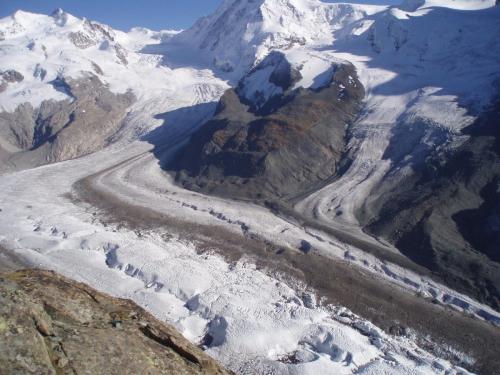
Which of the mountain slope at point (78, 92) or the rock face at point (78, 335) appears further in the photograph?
the mountain slope at point (78, 92)

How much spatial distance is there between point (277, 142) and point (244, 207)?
454 inches

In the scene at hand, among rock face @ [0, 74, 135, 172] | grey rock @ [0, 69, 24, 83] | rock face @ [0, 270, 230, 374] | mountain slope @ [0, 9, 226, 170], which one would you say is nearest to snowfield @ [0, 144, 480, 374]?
rock face @ [0, 270, 230, 374]

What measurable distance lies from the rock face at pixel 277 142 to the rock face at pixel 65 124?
22979 mm

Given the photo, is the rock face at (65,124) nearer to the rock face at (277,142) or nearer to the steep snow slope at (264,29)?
the rock face at (277,142)

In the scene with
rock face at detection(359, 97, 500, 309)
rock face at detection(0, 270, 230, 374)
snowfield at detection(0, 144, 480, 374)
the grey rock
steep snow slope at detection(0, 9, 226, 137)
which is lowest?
snowfield at detection(0, 144, 480, 374)

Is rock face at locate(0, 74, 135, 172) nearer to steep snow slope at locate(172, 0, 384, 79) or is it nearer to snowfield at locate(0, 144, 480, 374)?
snowfield at locate(0, 144, 480, 374)

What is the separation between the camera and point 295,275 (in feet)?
90.2

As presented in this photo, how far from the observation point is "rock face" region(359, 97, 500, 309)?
89.8 ft

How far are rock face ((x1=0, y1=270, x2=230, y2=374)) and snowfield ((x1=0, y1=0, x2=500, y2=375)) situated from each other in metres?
10.1

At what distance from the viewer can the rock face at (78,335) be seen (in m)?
7.64

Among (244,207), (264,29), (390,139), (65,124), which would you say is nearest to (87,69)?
(65,124)

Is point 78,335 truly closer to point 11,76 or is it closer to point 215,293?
point 215,293

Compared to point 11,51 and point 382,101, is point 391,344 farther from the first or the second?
point 11,51

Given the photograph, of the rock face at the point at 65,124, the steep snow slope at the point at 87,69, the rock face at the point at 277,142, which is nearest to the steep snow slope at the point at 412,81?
the rock face at the point at 277,142
